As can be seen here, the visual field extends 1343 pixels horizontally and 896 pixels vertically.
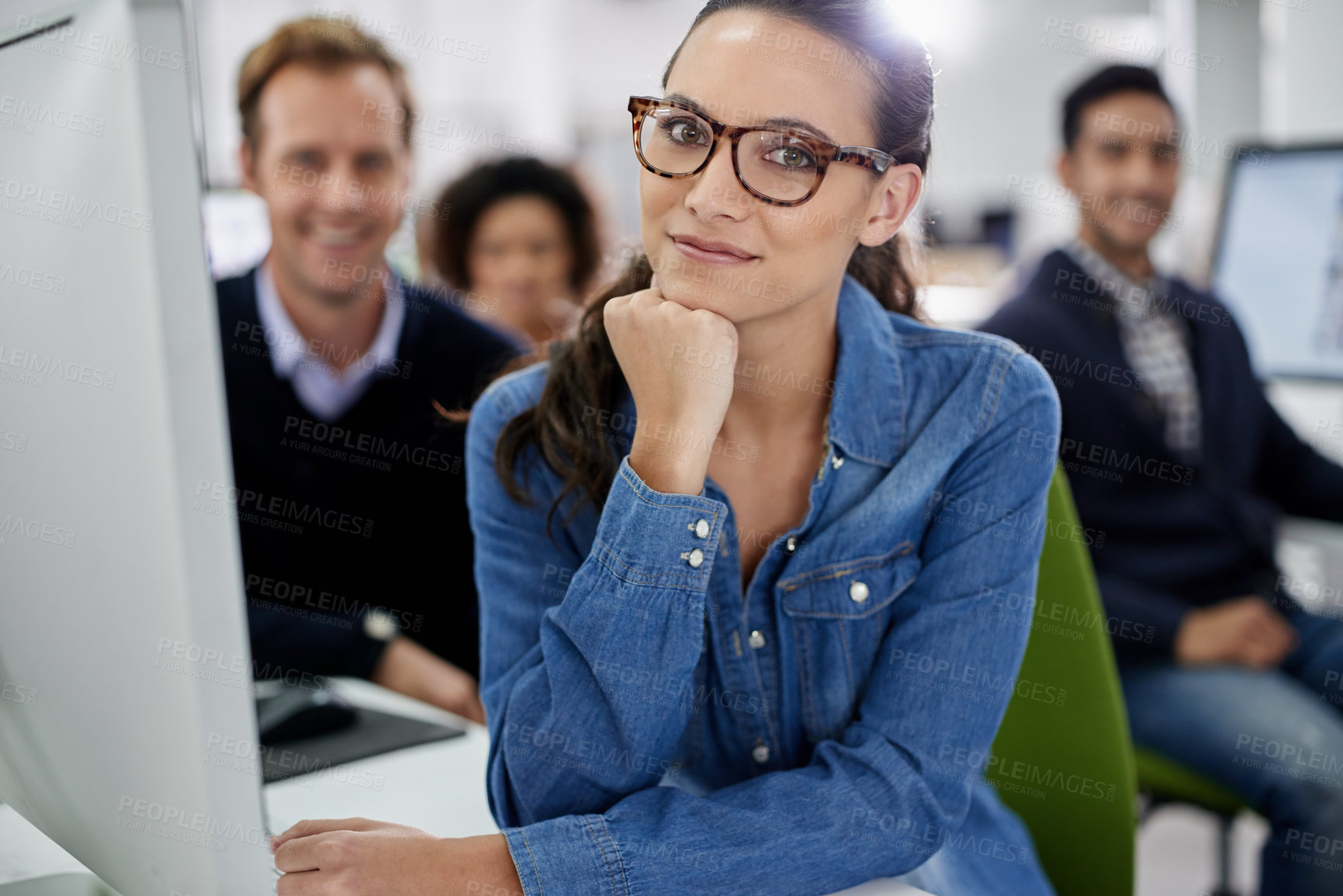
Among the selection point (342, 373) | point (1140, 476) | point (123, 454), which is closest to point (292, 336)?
point (342, 373)

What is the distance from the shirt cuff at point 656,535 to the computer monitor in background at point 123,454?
0.36m

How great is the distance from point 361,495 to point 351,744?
27.8 inches

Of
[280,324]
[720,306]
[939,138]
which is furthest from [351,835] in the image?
[280,324]

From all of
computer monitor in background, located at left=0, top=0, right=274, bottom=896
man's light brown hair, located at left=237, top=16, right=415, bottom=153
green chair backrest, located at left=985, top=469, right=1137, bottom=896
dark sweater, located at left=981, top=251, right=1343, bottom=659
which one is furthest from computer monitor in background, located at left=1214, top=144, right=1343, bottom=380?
computer monitor in background, located at left=0, top=0, right=274, bottom=896

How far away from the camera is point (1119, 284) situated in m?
2.04

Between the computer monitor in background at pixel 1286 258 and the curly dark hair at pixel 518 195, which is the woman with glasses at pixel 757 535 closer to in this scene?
the computer monitor in background at pixel 1286 258

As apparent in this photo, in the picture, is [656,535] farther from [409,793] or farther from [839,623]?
[409,793]

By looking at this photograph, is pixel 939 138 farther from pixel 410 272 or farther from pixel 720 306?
pixel 410 272

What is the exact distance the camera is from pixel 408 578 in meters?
1.79

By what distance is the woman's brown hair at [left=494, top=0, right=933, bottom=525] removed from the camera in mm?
918

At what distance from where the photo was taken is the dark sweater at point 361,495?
172 cm

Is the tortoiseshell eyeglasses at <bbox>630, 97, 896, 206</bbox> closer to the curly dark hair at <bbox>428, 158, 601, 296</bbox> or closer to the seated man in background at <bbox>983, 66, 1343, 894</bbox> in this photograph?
the seated man in background at <bbox>983, 66, 1343, 894</bbox>

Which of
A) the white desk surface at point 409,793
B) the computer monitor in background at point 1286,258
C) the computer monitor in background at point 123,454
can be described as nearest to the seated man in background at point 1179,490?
the computer monitor in background at point 1286,258

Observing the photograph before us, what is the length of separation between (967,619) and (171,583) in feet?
2.13
